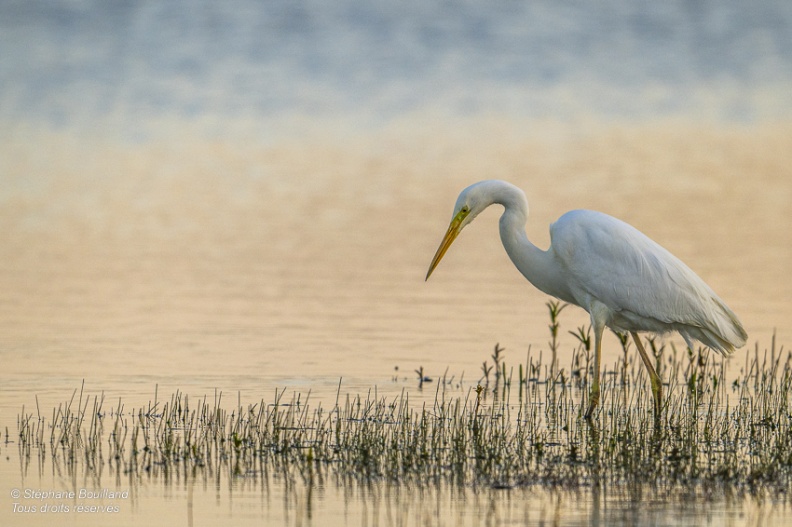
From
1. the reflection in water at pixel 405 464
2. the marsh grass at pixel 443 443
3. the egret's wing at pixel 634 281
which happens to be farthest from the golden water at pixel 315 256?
the egret's wing at pixel 634 281

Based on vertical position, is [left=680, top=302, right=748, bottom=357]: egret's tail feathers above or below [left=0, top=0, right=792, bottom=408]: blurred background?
below

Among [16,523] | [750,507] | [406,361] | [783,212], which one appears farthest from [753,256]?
[16,523]

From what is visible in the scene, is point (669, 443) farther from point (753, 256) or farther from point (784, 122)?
point (784, 122)

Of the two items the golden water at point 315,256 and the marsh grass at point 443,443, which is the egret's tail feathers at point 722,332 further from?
the golden water at point 315,256

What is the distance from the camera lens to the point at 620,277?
33.8ft

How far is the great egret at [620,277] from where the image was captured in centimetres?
1030

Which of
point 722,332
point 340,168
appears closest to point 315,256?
point 340,168

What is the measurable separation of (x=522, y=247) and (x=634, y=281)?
38.3 inches

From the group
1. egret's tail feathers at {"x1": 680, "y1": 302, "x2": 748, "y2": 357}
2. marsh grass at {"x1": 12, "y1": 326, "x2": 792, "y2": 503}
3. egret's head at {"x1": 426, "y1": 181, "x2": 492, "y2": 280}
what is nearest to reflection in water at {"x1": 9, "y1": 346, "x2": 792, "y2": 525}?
marsh grass at {"x1": 12, "y1": 326, "x2": 792, "y2": 503}

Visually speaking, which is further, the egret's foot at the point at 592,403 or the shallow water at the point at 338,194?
the shallow water at the point at 338,194

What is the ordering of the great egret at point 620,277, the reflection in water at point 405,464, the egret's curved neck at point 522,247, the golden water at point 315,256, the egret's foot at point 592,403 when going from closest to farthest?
the reflection in water at point 405,464 < the egret's foot at point 592,403 < the great egret at point 620,277 < the golden water at point 315,256 < the egret's curved neck at point 522,247

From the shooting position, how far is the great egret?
1030 centimetres

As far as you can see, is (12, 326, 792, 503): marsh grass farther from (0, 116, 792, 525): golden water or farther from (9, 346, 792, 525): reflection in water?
(0, 116, 792, 525): golden water

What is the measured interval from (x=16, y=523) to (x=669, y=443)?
3.97 m
